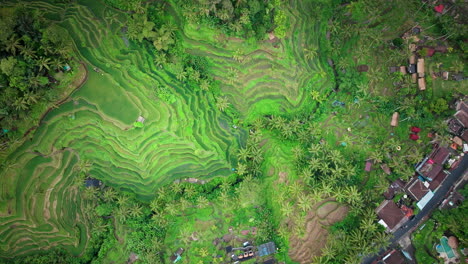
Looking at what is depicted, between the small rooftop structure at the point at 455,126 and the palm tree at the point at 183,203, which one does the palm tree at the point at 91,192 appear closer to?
the palm tree at the point at 183,203

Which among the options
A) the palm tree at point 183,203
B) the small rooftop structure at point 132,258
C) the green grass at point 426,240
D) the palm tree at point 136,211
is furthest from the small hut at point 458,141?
the small rooftop structure at point 132,258

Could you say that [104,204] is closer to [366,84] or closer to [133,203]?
[133,203]

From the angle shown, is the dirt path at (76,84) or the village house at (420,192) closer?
the village house at (420,192)

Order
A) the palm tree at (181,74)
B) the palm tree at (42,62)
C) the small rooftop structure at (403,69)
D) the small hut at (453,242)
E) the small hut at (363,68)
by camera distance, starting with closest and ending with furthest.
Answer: the palm tree at (42,62) → the small hut at (453,242) → the palm tree at (181,74) → the small rooftop structure at (403,69) → the small hut at (363,68)

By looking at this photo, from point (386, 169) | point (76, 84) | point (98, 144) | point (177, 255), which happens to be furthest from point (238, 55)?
point (177, 255)

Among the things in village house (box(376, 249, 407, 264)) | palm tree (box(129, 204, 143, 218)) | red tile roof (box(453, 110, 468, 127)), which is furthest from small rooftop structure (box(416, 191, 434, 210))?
palm tree (box(129, 204, 143, 218))

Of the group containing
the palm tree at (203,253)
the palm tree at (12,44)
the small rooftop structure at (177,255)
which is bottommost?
the small rooftop structure at (177,255)
